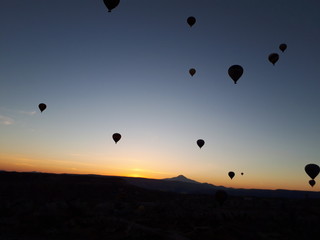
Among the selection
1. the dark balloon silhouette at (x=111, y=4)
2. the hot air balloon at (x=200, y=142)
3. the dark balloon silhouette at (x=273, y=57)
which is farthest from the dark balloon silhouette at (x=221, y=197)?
the dark balloon silhouette at (x=111, y=4)

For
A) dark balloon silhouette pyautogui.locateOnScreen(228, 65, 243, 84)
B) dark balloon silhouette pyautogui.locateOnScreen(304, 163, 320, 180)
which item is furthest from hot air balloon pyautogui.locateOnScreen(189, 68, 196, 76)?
dark balloon silhouette pyautogui.locateOnScreen(304, 163, 320, 180)

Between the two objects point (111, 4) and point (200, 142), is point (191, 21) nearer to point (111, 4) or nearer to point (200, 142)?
point (111, 4)

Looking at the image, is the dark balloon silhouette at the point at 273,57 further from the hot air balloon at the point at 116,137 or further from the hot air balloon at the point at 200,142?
the hot air balloon at the point at 116,137

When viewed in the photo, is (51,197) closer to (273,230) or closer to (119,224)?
(119,224)

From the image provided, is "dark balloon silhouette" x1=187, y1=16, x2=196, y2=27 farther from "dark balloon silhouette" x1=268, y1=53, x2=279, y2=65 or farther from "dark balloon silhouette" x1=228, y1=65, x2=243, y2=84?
"dark balloon silhouette" x1=268, y1=53, x2=279, y2=65

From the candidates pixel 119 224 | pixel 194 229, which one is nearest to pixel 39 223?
pixel 119 224
